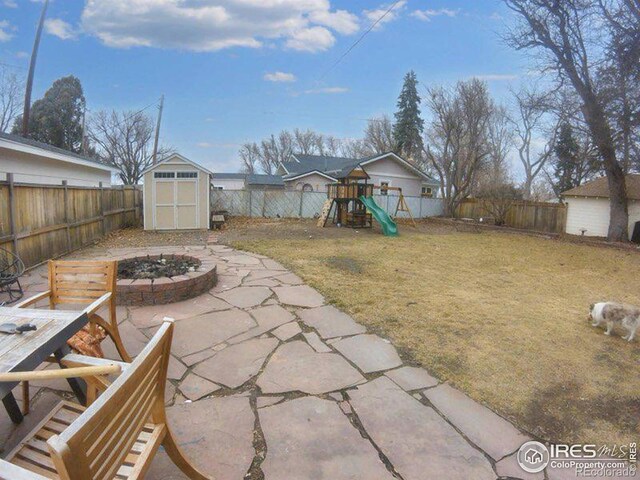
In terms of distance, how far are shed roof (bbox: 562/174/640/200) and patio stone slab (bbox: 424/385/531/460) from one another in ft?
46.1

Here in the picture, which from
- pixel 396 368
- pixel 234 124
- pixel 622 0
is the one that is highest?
pixel 622 0

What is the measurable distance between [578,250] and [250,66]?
1246 cm

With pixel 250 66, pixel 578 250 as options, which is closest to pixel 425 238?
pixel 578 250

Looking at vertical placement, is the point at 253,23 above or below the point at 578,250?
above

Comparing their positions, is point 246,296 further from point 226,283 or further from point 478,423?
point 478,423

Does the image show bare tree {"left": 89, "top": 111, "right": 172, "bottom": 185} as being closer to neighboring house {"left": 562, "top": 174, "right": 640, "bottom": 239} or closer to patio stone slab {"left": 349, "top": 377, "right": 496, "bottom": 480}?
neighboring house {"left": 562, "top": 174, "right": 640, "bottom": 239}

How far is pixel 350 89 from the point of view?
15.6 m

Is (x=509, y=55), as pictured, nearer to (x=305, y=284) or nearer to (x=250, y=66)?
(x=250, y=66)

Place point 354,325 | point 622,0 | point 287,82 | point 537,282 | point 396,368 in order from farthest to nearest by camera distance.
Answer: point 287,82 < point 622,0 < point 537,282 < point 354,325 < point 396,368

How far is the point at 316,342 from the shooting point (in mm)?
3148

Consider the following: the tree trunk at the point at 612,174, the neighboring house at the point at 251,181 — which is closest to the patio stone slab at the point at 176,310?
the tree trunk at the point at 612,174

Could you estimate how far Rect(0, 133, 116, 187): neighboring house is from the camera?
7.14m

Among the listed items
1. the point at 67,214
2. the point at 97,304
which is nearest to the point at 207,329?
the point at 97,304

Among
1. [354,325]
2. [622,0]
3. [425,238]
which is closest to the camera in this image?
[354,325]
